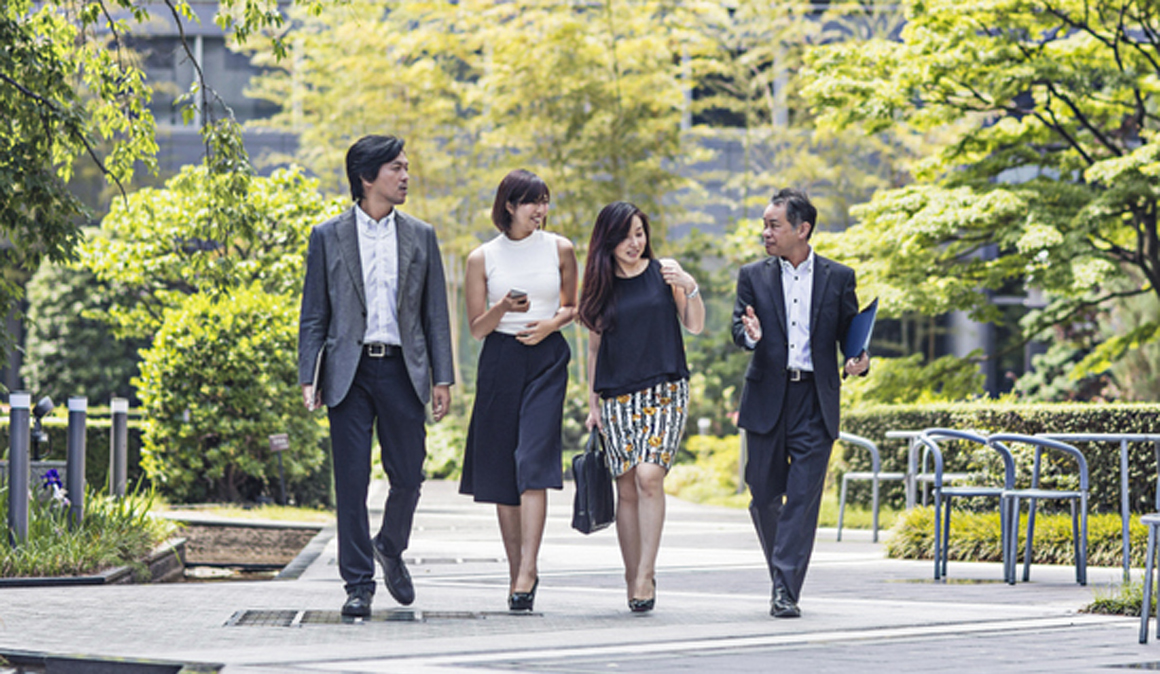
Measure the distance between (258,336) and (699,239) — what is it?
38.9 feet

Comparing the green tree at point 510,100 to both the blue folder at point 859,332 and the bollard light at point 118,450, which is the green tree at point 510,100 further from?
the blue folder at point 859,332

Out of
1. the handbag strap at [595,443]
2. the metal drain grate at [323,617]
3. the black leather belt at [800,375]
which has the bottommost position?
the metal drain grate at [323,617]

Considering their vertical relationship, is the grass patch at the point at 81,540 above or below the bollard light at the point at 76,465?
below

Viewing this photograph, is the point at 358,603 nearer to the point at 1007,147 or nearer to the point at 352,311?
the point at 352,311

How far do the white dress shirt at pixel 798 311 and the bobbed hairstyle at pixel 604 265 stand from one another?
57 cm

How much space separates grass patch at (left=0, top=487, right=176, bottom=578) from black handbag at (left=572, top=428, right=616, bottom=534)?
2936mm

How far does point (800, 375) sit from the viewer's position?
5723 mm

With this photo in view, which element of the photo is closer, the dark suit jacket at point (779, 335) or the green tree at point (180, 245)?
the dark suit jacket at point (779, 335)

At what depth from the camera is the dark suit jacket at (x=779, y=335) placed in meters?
5.71

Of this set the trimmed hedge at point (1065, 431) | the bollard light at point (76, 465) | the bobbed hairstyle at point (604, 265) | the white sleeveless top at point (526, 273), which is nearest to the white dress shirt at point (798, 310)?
the bobbed hairstyle at point (604, 265)

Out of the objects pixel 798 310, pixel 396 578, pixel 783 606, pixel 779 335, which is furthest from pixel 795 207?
pixel 396 578

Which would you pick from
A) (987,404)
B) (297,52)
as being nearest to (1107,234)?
(987,404)

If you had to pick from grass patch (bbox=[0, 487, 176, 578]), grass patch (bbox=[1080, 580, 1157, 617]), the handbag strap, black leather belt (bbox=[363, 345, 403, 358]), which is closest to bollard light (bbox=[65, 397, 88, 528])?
grass patch (bbox=[0, 487, 176, 578])

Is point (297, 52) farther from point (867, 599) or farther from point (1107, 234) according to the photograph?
point (867, 599)
